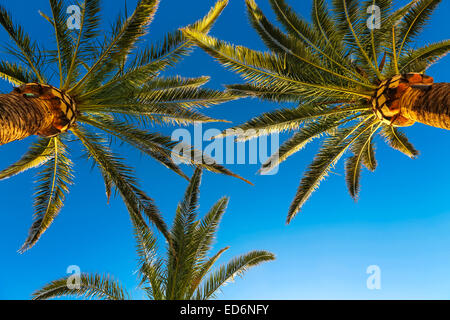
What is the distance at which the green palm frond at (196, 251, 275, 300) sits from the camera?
7.33 meters

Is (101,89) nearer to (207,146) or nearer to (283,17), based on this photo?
(207,146)

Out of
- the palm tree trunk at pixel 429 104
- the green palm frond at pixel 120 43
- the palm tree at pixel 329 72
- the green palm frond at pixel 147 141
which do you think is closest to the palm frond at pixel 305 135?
the palm tree at pixel 329 72

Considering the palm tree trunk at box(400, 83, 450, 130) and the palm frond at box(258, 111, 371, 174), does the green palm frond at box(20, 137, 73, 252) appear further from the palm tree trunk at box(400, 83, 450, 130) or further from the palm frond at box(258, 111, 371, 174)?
the palm tree trunk at box(400, 83, 450, 130)

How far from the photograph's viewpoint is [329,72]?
6160 mm

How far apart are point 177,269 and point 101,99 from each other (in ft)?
14.1

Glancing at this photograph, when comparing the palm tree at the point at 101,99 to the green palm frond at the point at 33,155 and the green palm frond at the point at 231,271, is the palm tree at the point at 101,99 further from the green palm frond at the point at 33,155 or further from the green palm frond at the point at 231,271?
the green palm frond at the point at 231,271

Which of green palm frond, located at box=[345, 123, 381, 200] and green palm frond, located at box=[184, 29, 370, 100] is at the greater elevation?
green palm frond, located at box=[184, 29, 370, 100]

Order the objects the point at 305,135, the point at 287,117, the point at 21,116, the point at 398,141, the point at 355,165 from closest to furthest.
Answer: the point at 21,116, the point at 287,117, the point at 305,135, the point at 355,165, the point at 398,141

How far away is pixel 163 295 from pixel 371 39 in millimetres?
7704

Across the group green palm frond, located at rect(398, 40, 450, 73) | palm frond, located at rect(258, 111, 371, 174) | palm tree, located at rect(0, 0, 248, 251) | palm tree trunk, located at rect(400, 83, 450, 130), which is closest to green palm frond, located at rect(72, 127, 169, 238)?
palm tree, located at rect(0, 0, 248, 251)

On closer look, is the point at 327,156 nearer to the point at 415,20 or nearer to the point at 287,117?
the point at 287,117

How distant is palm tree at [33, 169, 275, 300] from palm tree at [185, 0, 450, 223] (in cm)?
207

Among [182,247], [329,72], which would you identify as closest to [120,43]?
[329,72]
